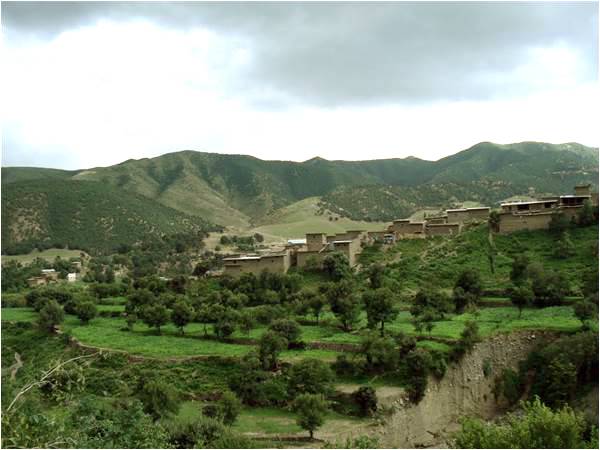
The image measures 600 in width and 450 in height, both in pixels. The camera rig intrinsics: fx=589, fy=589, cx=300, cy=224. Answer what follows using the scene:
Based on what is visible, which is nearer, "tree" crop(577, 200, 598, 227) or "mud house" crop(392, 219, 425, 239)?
"tree" crop(577, 200, 598, 227)

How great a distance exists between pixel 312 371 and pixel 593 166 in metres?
120

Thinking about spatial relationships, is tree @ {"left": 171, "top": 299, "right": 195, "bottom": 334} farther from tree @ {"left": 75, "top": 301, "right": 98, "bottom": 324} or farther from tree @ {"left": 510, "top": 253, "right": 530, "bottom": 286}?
tree @ {"left": 510, "top": 253, "right": 530, "bottom": 286}

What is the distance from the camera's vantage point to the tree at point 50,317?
36.6 meters

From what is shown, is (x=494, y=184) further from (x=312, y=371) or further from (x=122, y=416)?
(x=122, y=416)

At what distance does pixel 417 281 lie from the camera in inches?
1499

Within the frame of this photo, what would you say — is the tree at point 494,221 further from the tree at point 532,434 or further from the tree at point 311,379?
the tree at point 532,434

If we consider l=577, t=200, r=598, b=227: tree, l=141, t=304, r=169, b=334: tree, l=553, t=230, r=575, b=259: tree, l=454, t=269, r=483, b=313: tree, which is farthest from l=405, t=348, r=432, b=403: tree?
l=577, t=200, r=598, b=227: tree

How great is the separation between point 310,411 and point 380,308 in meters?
9.40

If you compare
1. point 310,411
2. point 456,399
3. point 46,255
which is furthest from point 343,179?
point 310,411

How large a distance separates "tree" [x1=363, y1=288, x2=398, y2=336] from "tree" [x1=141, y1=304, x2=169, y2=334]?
1213cm

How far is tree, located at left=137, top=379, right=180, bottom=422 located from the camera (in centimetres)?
2242

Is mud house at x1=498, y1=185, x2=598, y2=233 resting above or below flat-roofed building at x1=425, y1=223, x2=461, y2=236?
above

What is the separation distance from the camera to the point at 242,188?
154 m

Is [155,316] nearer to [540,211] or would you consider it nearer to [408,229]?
[408,229]
